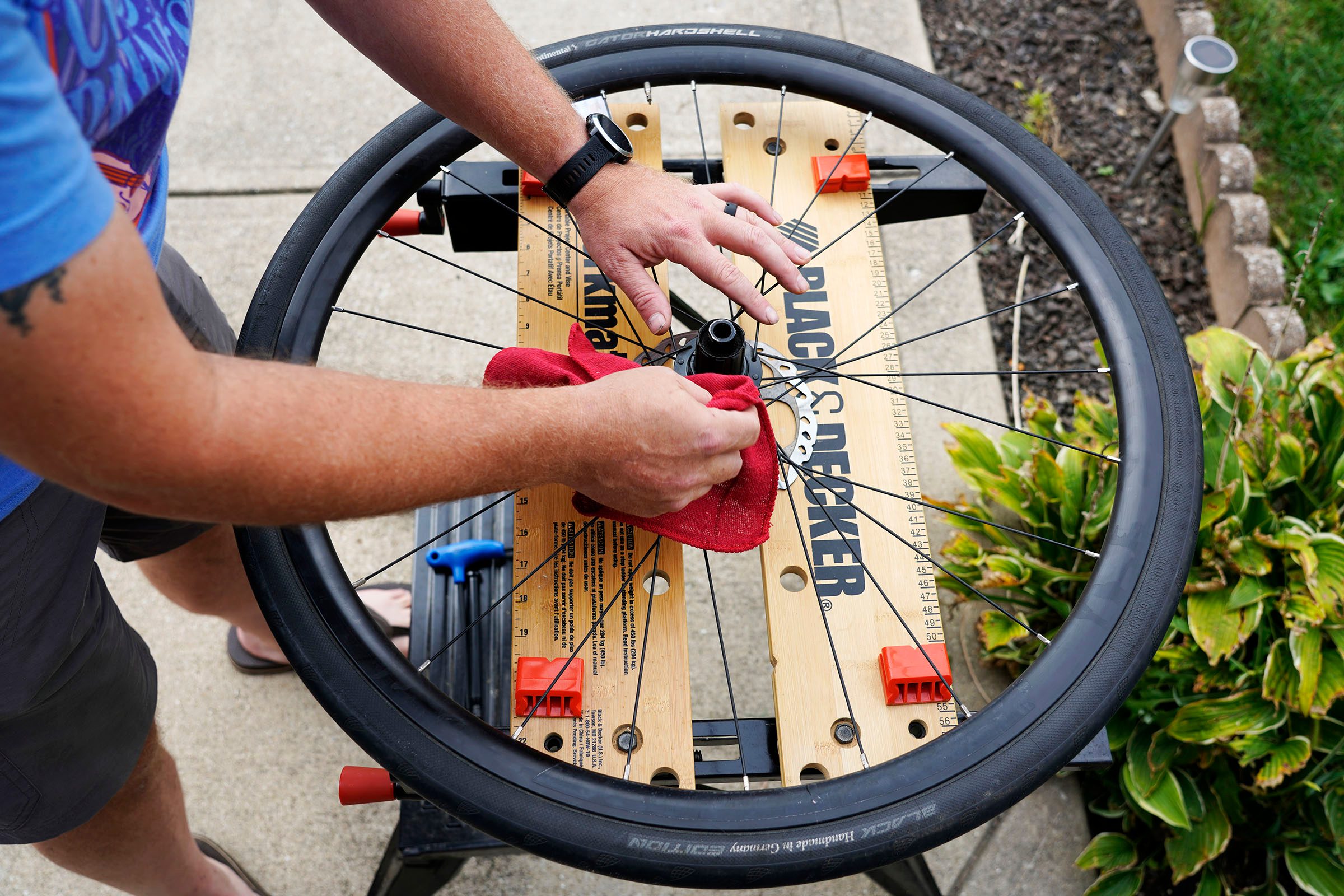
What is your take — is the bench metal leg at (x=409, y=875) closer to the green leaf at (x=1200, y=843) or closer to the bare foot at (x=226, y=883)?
the bare foot at (x=226, y=883)

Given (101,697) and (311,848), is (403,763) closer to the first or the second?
(101,697)

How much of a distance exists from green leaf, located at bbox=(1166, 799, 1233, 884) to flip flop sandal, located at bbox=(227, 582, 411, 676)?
4.81 ft

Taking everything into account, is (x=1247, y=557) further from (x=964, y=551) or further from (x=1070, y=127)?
(x=1070, y=127)

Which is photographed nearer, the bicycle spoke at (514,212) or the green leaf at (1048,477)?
the bicycle spoke at (514,212)

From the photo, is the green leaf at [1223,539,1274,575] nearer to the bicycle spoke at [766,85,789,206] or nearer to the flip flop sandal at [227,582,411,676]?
the bicycle spoke at [766,85,789,206]

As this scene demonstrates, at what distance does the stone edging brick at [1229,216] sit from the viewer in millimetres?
2172

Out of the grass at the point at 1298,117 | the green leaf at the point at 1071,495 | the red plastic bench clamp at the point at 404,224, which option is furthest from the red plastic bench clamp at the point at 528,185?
the grass at the point at 1298,117

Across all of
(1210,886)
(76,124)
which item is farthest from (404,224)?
(1210,886)

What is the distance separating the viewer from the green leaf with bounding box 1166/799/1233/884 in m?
1.61

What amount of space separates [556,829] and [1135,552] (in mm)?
681

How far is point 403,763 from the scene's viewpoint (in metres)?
0.95

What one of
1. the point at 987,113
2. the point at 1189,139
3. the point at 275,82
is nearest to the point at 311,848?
the point at 987,113

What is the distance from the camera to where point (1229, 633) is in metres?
1.59

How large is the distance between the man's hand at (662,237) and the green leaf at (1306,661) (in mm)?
1075
